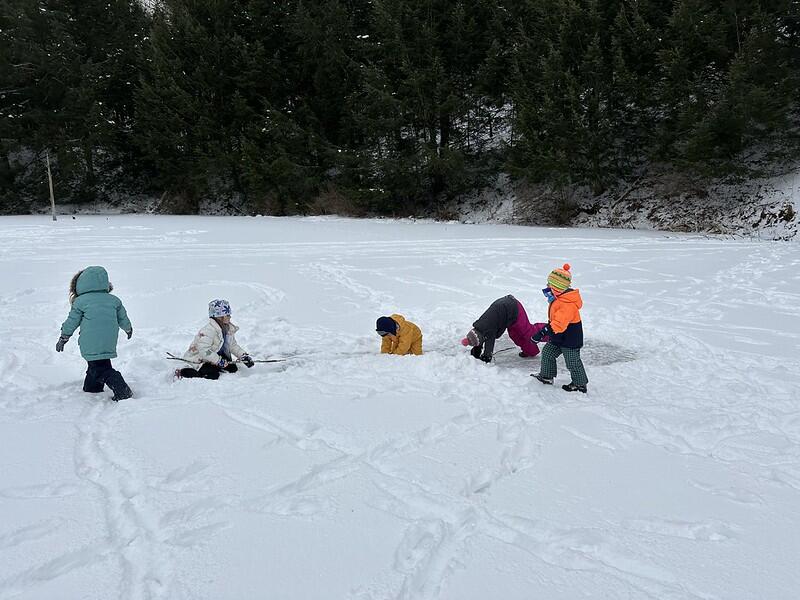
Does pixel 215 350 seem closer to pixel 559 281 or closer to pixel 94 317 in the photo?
pixel 94 317

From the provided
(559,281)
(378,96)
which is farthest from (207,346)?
(378,96)

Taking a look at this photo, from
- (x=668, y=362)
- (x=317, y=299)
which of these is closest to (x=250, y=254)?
(x=317, y=299)

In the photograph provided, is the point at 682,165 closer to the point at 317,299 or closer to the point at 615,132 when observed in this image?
the point at 615,132

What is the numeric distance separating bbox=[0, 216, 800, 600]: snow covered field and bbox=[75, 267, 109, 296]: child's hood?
91 centimetres

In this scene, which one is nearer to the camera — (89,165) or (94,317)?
(94,317)

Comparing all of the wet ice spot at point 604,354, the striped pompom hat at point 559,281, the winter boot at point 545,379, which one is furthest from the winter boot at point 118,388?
the wet ice spot at point 604,354

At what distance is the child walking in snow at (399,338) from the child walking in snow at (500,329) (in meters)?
0.62

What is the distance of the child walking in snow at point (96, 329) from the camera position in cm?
481

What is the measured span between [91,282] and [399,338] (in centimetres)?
301

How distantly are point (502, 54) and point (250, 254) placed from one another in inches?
539

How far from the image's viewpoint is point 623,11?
17.7 meters

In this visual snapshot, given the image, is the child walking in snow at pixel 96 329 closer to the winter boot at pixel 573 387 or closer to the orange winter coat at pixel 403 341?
the orange winter coat at pixel 403 341

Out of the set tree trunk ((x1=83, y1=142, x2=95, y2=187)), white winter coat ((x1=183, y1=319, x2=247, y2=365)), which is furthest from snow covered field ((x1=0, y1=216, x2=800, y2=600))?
tree trunk ((x1=83, y1=142, x2=95, y2=187))

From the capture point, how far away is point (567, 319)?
502 cm
